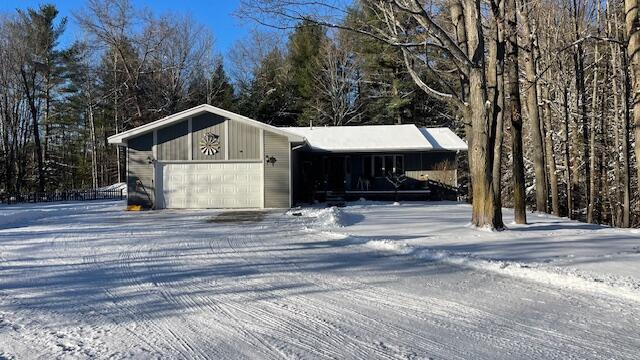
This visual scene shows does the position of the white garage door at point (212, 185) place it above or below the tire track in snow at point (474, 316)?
above

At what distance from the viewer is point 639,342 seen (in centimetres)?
427

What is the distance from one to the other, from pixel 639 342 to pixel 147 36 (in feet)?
123

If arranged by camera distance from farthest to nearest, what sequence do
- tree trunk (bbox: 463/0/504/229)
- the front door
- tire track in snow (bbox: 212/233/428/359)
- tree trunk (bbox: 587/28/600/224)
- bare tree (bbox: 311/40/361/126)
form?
1. bare tree (bbox: 311/40/361/126)
2. the front door
3. tree trunk (bbox: 587/28/600/224)
4. tree trunk (bbox: 463/0/504/229)
5. tire track in snow (bbox: 212/233/428/359)

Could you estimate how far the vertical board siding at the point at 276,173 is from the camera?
64.8 ft

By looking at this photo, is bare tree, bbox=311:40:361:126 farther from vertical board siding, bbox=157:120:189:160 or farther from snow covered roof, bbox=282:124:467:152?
vertical board siding, bbox=157:120:189:160

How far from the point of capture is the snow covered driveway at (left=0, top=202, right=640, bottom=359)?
4.22 m

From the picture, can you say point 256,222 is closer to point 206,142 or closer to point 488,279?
point 206,142

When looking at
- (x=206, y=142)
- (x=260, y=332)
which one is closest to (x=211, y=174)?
(x=206, y=142)

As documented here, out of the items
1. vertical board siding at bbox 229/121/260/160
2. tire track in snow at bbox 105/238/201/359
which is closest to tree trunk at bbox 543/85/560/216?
vertical board siding at bbox 229/121/260/160

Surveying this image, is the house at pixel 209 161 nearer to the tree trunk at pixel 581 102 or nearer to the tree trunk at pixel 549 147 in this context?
the tree trunk at pixel 549 147

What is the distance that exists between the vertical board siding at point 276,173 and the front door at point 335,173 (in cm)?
559

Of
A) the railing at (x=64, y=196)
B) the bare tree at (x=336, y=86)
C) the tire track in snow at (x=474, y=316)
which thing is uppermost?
the bare tree at (x=336, y=86)

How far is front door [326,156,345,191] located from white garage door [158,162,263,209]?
601 cm

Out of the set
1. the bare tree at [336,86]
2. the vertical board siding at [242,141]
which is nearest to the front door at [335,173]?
the vertical board siding at [242,141]
